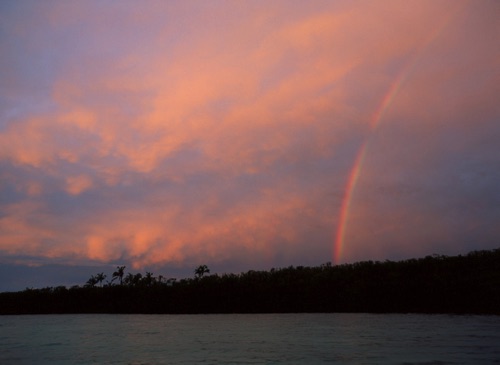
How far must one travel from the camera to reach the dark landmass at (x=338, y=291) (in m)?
110

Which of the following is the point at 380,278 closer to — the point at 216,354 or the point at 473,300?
the point at 473,300

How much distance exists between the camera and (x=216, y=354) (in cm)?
→ 3491

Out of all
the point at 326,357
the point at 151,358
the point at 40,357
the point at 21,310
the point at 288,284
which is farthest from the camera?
the point at 21,310

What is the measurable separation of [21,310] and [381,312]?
131 m

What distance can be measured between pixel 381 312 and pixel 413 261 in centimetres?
1432

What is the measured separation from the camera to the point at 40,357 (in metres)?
36.3

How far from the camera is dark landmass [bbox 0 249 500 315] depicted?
10969 cm

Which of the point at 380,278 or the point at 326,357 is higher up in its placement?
the point at 380,278

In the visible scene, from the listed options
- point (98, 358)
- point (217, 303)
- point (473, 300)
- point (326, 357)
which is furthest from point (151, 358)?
point (217, 303)

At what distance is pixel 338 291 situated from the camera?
126000 mm

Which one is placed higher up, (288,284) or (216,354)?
(288,284)

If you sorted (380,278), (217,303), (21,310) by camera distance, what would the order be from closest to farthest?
(380,278)
(217,303)
(21,310)

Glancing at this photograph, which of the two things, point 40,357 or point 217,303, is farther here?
point 217,303

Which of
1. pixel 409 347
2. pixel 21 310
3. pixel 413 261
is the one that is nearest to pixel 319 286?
pixel 413 261
